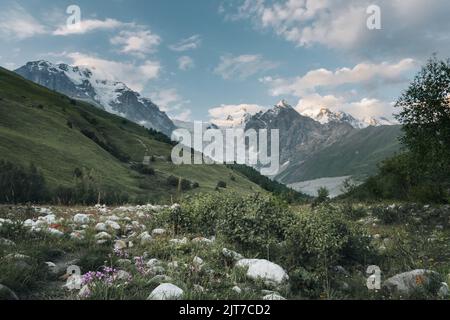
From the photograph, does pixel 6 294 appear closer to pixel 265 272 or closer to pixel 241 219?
pixel 265 272

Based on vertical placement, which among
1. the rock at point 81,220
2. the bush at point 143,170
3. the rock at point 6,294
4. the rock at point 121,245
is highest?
the bush at point 143,170

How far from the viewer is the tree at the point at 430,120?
24.3 metres

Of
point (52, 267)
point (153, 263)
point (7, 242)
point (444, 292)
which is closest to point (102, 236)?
point (7, 242)

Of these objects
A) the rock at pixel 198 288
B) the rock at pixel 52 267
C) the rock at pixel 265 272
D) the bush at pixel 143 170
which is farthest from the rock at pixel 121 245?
the bush at pixel 143 170

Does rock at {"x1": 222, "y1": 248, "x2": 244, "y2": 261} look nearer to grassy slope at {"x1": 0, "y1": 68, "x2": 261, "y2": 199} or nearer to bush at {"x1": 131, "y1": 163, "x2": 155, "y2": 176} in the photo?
grassy slope at {"x1": 0, "y1": 68, "x2": 261, "y2": 199}

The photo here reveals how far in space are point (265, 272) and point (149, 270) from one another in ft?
6.77

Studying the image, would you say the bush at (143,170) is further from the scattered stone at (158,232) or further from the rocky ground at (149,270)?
the rocky ground at (149,270)

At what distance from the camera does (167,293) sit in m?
5.48

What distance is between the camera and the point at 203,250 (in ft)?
28.2

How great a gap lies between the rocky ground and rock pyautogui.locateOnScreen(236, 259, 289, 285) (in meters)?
0.02

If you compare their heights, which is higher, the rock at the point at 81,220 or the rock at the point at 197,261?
the rock at the point at 81,220

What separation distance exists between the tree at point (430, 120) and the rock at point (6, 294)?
79.8 ft
